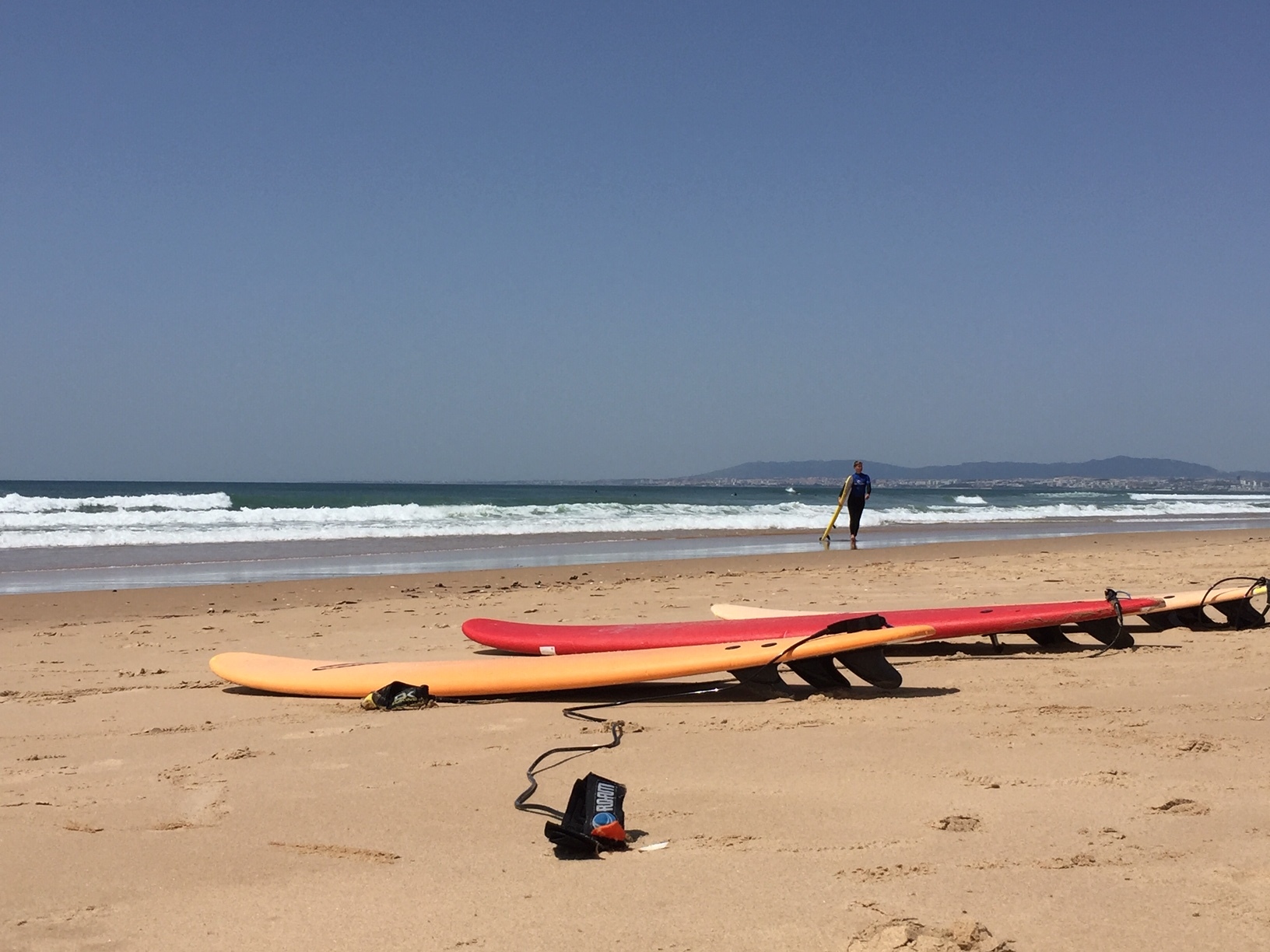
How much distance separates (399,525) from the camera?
72.9 ft

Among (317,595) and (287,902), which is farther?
(317,595)

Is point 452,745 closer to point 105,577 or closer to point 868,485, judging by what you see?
point 105,577

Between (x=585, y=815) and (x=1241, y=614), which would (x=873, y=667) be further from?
(x=1241, y=614)

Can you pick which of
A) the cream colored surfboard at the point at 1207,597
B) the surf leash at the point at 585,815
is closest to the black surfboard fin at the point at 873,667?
the surf leash at the point at 585,815

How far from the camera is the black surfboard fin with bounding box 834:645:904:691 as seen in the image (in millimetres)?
4363

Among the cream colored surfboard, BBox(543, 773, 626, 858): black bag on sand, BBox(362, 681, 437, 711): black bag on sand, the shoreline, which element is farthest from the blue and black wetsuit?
BBox(543, 773, 626, 858): black bag on sand

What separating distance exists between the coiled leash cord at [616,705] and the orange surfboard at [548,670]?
46 millimetres

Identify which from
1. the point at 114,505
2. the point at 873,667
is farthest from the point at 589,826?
the point at 114,505

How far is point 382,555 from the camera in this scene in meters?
13.9

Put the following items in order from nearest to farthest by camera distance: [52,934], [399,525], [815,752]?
[52,934]
[815,752]
[399,525]

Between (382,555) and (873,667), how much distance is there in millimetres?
10622

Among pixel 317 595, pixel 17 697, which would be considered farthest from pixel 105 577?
pixel 17 697

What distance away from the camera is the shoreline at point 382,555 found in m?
10.7

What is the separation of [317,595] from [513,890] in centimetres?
717
